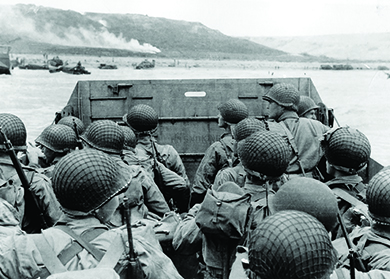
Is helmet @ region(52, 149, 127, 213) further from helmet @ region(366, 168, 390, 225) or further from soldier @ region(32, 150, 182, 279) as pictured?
helmet @ region(366, 168, 390, 225)

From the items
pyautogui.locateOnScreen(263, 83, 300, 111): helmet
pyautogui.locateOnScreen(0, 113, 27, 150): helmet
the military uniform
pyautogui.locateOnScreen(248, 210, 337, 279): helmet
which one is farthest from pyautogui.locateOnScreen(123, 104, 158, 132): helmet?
pyautogui.locateOnScreen(248, 210, 337, 279): helmet

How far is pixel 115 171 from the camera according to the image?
257cm

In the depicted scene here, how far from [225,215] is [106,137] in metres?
1.65

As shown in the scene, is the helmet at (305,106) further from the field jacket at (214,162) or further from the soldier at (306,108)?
the field jacket at (214,162)

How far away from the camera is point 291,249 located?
177 centimetres

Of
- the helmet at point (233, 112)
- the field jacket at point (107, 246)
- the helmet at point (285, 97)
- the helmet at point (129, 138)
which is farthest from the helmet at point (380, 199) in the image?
the helmet at point (233, 112)

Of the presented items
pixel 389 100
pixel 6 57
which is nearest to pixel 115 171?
pixel 389 100

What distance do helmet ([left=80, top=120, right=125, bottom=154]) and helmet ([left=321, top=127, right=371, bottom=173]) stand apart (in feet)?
5.63

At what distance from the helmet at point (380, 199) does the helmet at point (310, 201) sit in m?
0.32

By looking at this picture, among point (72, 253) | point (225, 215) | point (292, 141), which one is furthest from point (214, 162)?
point (72, 253)

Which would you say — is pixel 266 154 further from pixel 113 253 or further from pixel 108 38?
pixel 108 38

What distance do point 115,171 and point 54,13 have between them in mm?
107760

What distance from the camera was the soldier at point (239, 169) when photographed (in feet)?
12.8

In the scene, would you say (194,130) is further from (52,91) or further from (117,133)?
(52,91)
